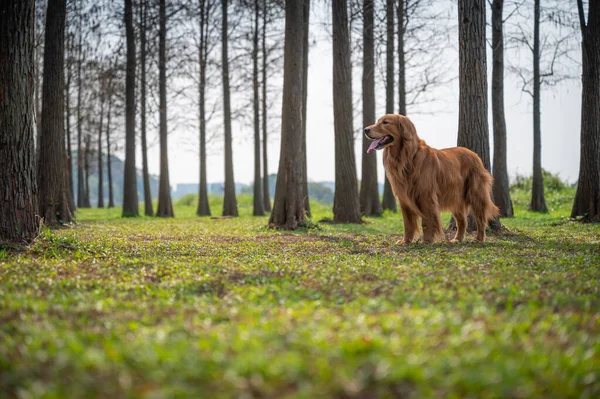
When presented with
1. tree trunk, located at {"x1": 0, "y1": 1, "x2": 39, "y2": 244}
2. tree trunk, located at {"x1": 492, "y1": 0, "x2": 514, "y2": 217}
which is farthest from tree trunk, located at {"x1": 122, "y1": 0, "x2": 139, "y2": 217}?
tree trunk, located at {"x1": 492, "y1": 0, "x2": 514, "y2": 217}

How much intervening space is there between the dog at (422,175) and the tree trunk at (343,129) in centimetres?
487

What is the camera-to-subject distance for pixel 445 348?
2.56 metres

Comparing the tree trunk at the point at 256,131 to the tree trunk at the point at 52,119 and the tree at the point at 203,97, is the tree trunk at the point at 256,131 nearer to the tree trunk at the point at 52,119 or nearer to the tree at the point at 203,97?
the tree at the point at 203,97

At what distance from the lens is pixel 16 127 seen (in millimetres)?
6570

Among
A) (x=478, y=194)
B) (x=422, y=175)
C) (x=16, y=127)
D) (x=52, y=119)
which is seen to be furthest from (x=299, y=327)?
(x=52, y=119)

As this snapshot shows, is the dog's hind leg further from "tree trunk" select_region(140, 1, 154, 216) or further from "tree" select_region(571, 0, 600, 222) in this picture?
"tree trunk" select_region(140, 1, 154, 216)

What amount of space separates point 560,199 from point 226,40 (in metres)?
16.8

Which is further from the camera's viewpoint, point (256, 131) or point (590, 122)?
point (256, 131)

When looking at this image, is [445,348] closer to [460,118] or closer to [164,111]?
[460,118]

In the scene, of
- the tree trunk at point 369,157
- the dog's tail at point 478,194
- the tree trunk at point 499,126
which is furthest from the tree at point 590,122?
the tree trunk at point 369,157

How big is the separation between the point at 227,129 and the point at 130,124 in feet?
12.3

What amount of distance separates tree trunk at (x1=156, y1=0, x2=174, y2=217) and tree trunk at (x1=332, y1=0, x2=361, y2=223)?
29.2 ft

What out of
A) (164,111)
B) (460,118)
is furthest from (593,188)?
(164,111)

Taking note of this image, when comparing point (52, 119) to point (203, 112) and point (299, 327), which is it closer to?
point (203, 112)
